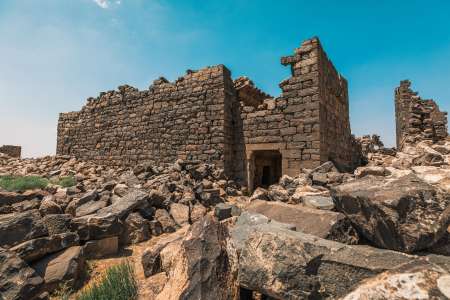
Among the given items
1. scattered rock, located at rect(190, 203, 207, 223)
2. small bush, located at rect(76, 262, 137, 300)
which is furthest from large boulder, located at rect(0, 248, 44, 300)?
scattered rock, located at rect(190, 203, 207, 223)

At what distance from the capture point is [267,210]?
3475 millimetres

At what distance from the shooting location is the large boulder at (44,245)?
119 inches

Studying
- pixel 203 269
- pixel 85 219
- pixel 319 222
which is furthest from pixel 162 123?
pixel 203 269

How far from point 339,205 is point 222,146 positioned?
17.0 feet

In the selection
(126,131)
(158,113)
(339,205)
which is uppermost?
(158,113)

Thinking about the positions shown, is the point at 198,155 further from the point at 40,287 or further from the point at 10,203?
the point at 40,287

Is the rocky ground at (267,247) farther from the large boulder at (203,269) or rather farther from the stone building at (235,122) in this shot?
the stone building at (235,122)

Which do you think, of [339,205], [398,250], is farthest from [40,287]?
[398,250]

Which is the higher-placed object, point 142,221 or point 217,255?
point 217,255

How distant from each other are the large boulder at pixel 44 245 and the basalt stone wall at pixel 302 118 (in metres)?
5.23

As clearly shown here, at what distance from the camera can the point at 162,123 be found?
906 centimetres

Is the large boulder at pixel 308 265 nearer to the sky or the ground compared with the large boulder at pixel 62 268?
nearer to the sky

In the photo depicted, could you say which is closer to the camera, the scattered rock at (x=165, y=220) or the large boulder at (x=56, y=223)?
the large boulder at (x=56, y=223)

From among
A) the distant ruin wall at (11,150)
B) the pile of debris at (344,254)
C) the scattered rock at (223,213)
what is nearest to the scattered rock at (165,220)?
the scattered rock at (223,213)
